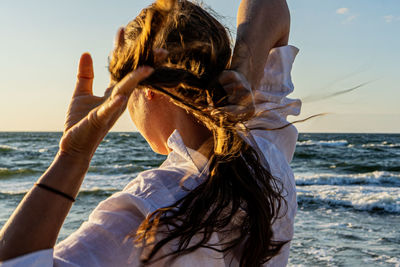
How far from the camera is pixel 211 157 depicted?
4.07ft

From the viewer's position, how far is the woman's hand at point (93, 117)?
0.90 metres

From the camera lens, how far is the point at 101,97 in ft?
3.51

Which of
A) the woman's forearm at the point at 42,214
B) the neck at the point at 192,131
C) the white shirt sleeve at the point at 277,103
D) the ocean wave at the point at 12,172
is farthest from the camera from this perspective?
the ocean wave at the point at 12,172

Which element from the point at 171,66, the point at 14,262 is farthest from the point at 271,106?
the point at 14,262

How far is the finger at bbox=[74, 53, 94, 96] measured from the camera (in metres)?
1.10

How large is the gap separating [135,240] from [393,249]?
5.52 metres

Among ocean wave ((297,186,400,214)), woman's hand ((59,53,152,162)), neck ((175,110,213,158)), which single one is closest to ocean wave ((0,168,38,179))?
ocean wave ((297,186,400,214))

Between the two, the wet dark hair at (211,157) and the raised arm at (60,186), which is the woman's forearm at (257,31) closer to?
the wet dark hair at (211,157)

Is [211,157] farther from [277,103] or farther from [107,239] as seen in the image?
[277,103]

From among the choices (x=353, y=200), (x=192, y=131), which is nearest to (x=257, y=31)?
(x=192, y=131)

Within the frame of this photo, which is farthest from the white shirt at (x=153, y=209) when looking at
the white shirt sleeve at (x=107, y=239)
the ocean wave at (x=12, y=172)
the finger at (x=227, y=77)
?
the ocean wave at (x=12, y=172)

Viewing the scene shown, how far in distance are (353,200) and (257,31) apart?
8.38m

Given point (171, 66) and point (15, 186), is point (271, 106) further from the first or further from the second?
point (15, 186)

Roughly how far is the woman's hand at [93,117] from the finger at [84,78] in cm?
3
